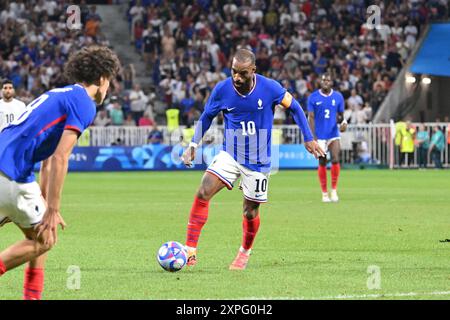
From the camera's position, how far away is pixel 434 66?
3978 centimetres

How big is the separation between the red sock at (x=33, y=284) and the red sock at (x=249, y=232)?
12.6ft

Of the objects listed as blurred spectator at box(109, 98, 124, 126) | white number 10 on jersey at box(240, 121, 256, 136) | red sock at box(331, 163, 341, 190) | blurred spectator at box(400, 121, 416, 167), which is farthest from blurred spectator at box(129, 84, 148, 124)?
white number 10 on jersey at box(240, 121, 256, 136)

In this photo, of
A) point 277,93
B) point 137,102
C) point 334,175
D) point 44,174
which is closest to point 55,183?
point 44,174

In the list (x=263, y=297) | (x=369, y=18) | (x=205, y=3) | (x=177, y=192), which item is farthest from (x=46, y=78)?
(x=263, y=297)

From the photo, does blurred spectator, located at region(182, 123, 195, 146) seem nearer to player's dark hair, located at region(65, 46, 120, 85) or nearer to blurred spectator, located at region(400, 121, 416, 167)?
blurred spectator, located at region(400, 121, 416, 167)

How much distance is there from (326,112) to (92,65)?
50.4ft

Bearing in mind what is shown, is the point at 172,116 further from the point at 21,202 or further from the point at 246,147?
the point at 21,202

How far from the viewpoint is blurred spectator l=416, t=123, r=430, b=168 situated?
38.3m

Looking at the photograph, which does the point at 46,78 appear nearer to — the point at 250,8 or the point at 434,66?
the point at 250,8

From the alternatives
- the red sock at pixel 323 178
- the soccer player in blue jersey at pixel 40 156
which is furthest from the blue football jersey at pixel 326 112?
the soccer player in blue jersey at pixel 40 156

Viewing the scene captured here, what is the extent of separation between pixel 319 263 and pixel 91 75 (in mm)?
4650

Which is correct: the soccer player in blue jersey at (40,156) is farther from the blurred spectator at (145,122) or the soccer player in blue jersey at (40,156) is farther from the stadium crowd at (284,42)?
the stadium crowd at (284,42)

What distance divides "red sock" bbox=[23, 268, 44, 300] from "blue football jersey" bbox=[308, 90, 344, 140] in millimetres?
15217

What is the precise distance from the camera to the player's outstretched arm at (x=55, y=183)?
795 cm
